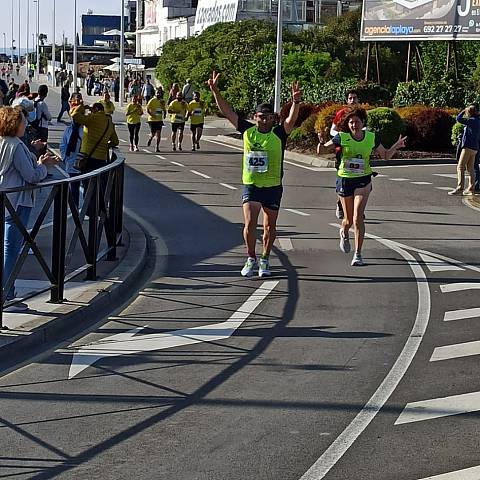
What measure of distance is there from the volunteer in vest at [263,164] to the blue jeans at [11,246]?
3.40 metres

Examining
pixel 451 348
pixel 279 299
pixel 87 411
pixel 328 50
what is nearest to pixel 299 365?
pixel 451 348

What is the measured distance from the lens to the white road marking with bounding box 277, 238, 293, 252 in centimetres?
1462

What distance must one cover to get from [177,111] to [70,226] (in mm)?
20267

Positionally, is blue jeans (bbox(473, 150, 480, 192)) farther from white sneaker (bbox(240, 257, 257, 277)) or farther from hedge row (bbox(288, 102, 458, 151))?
white sneaker (bbox(240, 257, 257, 277))

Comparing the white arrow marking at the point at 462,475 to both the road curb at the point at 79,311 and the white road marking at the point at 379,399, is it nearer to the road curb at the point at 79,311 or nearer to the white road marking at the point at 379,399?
the white road marking at the point at 379,399

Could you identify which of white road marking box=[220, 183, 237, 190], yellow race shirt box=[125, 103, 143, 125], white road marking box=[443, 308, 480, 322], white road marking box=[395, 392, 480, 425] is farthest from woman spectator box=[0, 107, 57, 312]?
yellow race shirt box=[125, 103, 143, 125]

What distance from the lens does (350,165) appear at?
1325 centimetres

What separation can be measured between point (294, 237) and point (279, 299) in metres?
4.65

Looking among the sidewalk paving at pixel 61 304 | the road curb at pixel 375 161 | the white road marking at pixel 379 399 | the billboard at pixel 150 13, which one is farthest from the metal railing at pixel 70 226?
the billboard at pixel 150 13

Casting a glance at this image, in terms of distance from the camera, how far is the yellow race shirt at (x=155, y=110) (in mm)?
30781

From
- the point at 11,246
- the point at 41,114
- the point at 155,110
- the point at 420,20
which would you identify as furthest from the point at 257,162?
the point at 420,20

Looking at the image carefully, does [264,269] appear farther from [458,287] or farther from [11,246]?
[11,246]

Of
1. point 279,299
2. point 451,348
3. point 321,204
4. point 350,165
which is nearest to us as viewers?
point 451,348

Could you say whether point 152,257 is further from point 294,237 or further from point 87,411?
point 87,411
